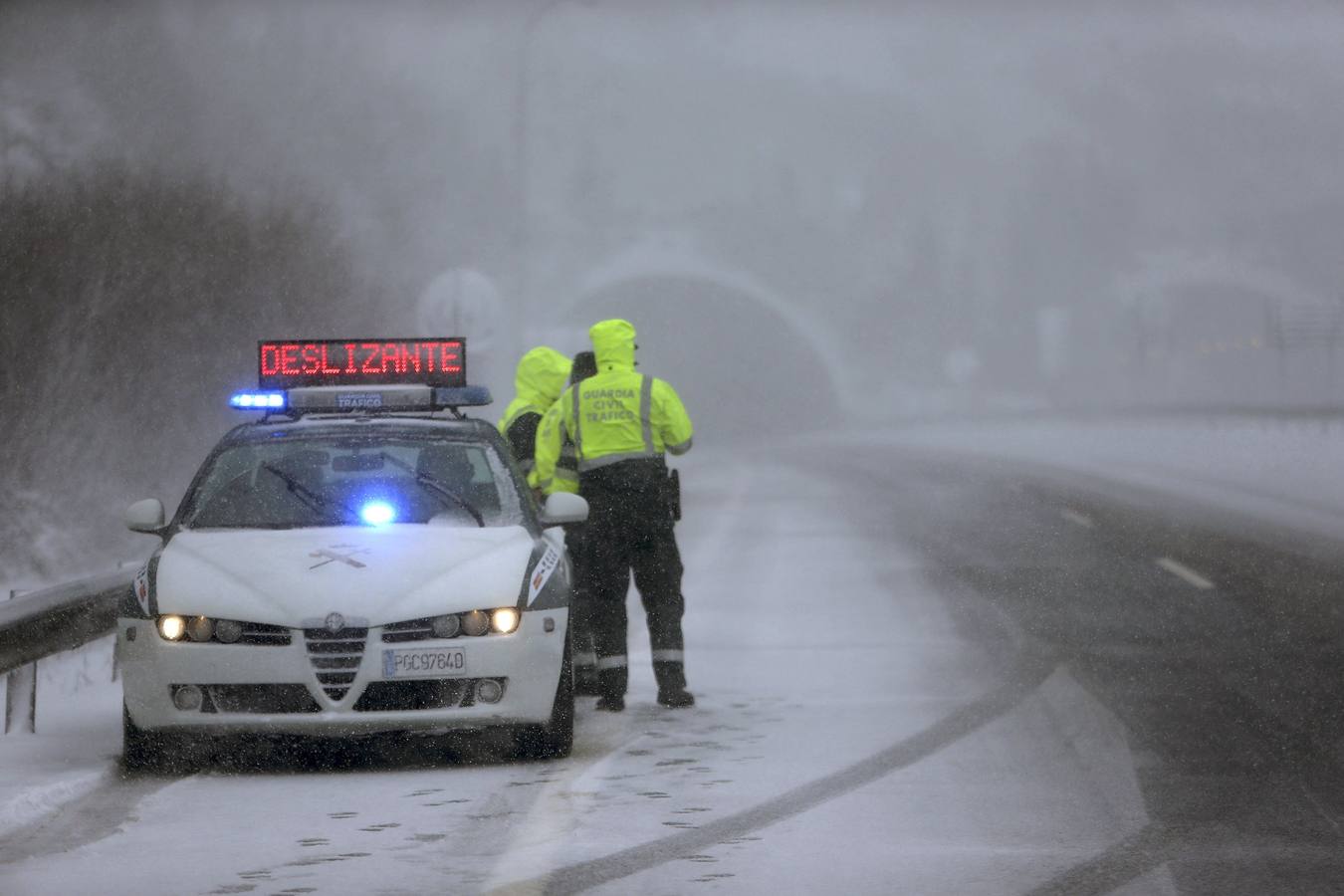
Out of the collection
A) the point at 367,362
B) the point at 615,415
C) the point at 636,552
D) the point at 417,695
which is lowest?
the point at 417,695

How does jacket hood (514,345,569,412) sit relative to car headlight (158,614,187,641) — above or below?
above

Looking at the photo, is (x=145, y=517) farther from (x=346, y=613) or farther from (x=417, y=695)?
(x=417, y=695)

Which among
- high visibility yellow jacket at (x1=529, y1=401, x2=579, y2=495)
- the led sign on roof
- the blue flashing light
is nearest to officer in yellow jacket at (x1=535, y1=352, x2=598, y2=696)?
high visibility yellow jacket at (x1=529, y1=401, x2=579, y2=495)

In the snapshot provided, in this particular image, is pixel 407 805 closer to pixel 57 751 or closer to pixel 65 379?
pixel 57 751

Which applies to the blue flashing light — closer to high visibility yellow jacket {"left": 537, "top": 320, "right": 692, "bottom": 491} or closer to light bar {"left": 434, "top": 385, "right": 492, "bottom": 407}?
light bar {"left": 434, "top": 385, "right": 492, "bottom": 407}

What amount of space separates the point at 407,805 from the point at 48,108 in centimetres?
1919

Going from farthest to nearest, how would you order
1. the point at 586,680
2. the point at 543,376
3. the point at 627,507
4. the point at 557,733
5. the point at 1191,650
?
the point at 1191,650, the point at 543,376, the point at 586,680, the point at 627,507, the point at 557,733

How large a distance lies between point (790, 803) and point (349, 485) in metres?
3.05

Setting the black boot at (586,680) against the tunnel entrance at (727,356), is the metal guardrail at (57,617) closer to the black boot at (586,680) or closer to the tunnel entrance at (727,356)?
the black boot at (586,680)

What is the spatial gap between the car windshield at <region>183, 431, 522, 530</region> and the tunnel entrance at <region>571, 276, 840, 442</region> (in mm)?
46695

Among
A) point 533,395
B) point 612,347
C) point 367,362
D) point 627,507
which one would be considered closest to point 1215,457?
point 533,395

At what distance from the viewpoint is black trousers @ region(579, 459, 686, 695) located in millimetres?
11195

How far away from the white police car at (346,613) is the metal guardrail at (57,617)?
389 mm

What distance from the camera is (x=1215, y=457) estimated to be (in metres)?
35.2
